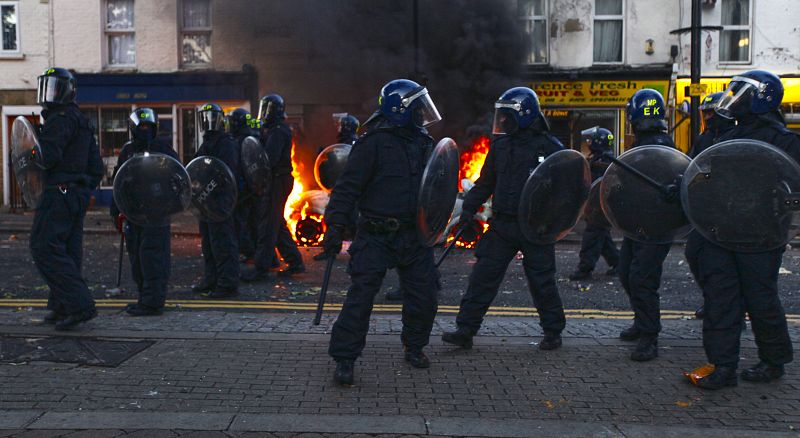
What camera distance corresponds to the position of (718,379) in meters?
4.60

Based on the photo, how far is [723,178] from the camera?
4508 mm

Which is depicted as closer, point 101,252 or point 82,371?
point 82,371

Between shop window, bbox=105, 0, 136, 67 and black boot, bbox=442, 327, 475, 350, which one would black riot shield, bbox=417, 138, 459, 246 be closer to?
black boot, bbox=442, 327, 475, 350

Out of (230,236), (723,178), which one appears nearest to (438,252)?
(230,236)

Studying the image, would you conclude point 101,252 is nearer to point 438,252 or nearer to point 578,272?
point 438,252

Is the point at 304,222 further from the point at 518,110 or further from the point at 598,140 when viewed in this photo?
the point at 518,110

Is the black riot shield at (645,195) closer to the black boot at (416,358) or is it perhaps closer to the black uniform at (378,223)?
the black uniform at (378,223)

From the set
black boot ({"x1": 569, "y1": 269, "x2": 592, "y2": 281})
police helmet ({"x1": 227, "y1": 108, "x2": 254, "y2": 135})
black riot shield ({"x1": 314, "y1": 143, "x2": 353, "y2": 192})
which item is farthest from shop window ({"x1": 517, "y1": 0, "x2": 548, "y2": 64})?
police helmet ({"x1": 227, "y1": 108, "x2": 254, "y2": 135})

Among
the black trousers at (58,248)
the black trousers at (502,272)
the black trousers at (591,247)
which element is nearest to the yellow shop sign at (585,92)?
the black trousers at (591,247)

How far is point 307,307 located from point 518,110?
A: 294cm

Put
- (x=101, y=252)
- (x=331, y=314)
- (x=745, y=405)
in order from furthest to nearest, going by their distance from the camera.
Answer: (x=101, y=252)
(x=331, y=314)
(x=745, y=405)

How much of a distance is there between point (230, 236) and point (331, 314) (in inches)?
60.4

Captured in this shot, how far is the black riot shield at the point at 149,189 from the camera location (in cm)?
650

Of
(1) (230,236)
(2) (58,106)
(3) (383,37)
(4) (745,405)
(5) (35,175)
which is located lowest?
(4) (745,405)
